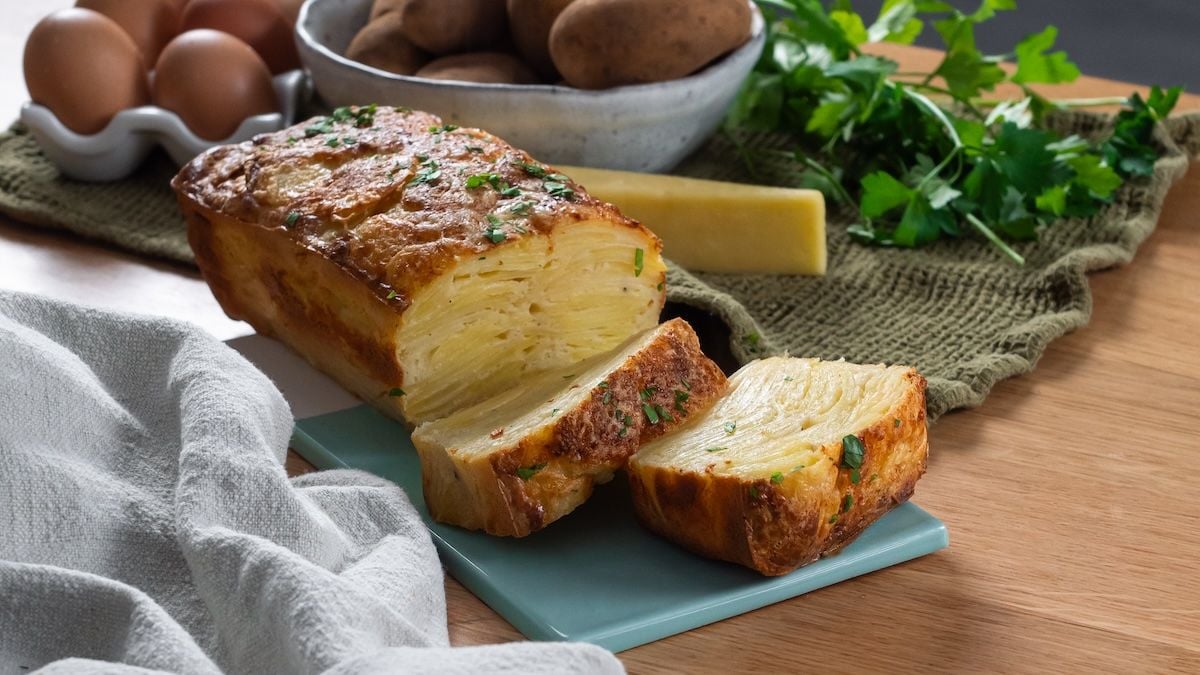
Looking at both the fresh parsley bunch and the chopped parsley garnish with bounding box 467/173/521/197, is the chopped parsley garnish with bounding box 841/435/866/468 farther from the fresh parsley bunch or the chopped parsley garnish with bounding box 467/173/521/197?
the fresh parsley bunch

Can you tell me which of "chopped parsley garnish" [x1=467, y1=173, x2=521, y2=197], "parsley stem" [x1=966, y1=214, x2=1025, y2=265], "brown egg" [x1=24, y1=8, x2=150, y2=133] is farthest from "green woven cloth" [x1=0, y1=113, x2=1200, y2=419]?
"chopped parsley garnish" [x1=467, y1=173, x2=521, y2=197]

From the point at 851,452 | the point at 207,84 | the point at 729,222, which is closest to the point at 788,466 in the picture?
the point at 851,452

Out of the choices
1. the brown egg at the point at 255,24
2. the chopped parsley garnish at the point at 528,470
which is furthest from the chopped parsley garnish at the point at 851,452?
the brown egg at the point at 255,24

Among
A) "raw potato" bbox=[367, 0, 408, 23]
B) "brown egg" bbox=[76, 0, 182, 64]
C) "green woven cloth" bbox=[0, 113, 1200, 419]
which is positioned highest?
"raw potato" bbox=[367, 0, 408, 23]

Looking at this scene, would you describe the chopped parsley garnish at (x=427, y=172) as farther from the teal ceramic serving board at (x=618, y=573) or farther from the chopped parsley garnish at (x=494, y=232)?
the teal ceramic serving board at (x=618, y=573)

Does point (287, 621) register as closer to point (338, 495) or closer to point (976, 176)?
point (338, 495)

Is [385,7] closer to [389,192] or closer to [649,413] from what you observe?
[389,192]
